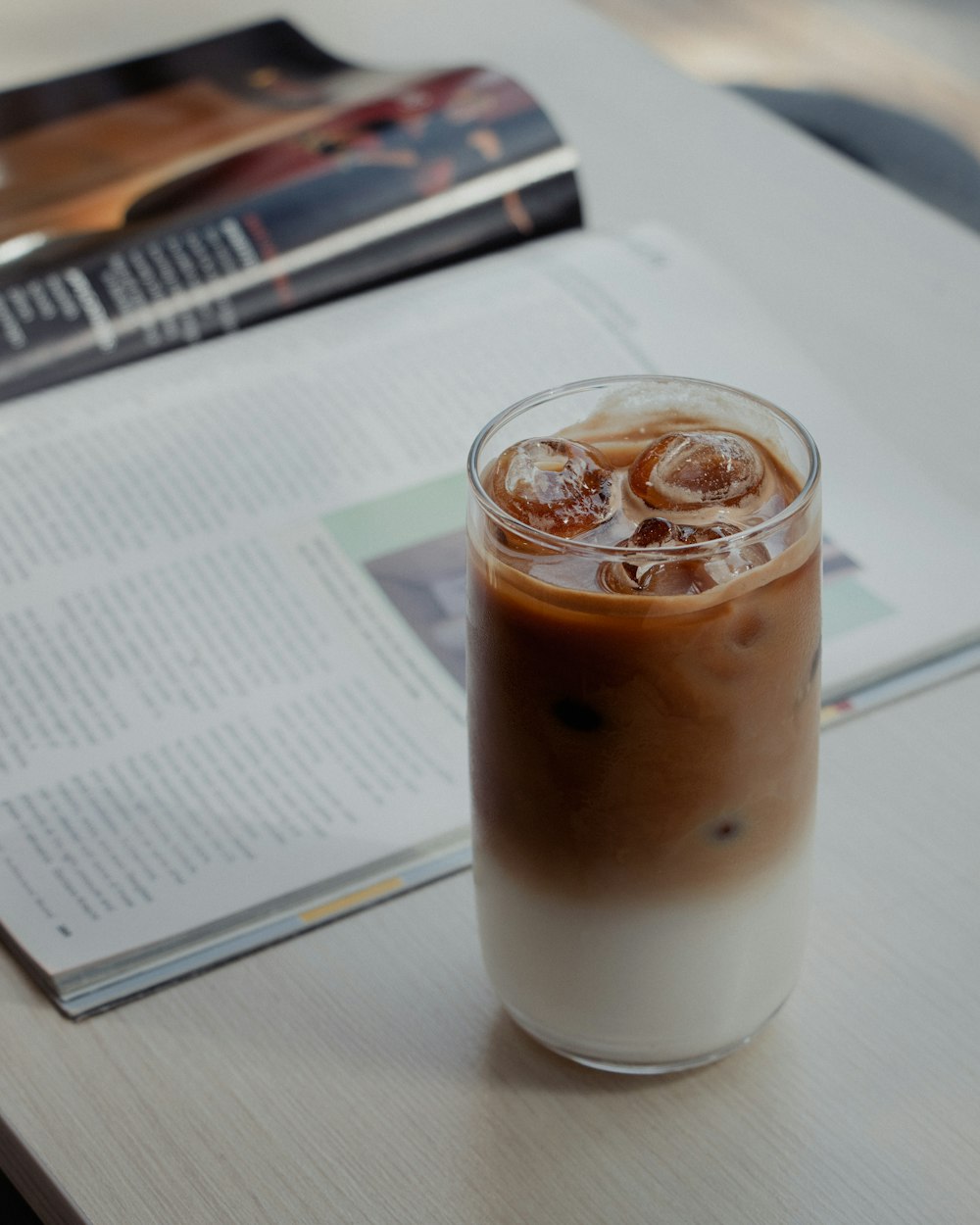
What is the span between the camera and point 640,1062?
0.46 meters

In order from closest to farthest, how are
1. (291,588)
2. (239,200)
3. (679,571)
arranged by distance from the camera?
(679,571) → (291,588) → (239,200)

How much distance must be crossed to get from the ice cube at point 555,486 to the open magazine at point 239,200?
1.43ft

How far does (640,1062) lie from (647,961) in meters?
0.04

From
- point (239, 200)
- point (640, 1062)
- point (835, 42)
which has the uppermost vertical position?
point (239, 200)

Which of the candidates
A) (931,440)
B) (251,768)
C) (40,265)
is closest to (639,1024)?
(251,768)

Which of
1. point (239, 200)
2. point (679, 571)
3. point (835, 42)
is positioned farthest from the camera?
point (835, 42)

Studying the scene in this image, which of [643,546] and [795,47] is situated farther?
[795,47]

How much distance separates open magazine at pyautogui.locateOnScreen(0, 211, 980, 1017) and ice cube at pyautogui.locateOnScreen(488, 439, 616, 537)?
174 millimetres

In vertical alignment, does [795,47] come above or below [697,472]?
below

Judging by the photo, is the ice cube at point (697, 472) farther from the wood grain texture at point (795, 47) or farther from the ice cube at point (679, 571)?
the wood grain texture at point (795, 47)

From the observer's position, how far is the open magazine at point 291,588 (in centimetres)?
54

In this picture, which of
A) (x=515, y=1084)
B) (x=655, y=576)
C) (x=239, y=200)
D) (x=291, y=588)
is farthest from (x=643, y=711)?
(x=239, y=200)

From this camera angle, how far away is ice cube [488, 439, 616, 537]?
41cm

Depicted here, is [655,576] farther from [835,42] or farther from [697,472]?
[835,42]
